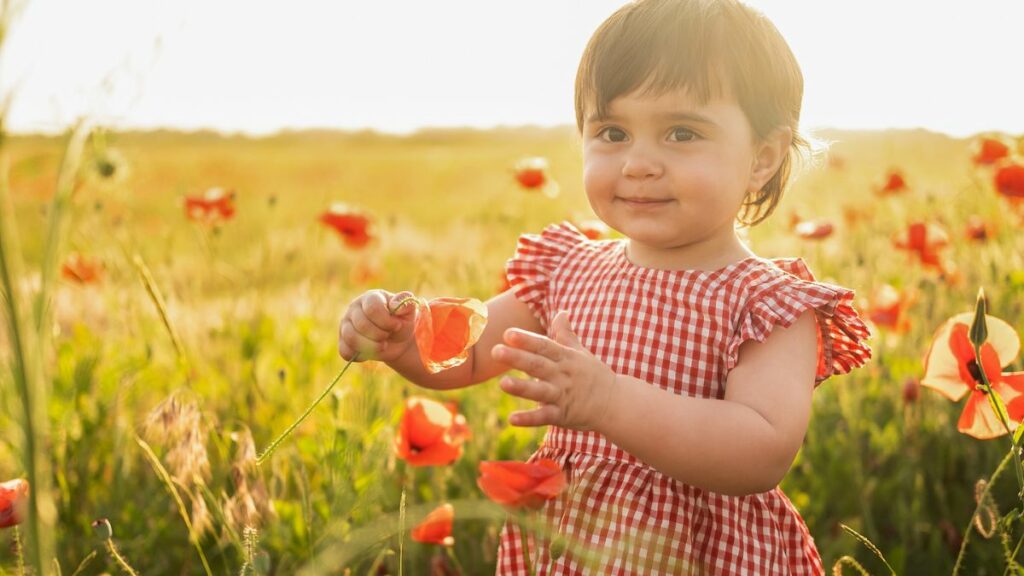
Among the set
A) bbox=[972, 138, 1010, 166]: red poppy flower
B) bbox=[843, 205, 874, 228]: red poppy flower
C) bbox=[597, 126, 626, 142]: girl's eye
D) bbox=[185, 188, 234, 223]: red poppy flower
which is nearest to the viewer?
bbox=[597, 126, 626, 142]: girl's eye

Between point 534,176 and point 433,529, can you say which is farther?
point 534,176

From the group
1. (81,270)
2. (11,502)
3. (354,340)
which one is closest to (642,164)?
(354,340)

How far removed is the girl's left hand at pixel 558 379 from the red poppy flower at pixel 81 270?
8.15ft

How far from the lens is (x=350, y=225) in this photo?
11.4 ft

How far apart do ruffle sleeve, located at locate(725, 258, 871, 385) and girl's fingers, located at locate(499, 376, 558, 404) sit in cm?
52

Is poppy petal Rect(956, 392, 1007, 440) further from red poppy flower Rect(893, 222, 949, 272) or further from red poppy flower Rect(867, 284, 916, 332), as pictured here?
red poppy flower Rect(893, 222, 949, 272)

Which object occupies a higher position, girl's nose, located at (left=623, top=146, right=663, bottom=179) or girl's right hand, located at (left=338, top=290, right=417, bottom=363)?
girl's nose, located at (left=623, top=146, right=663, bottom=179)

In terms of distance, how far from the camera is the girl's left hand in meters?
1.21

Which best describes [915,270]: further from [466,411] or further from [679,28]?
[679,28]

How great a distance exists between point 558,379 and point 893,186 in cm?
356

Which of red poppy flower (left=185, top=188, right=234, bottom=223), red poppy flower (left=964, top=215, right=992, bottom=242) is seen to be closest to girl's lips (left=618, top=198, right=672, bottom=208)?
red poppy flower (left=185, top=188, right=234, bottom=223)

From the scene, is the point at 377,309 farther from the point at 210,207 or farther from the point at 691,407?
the point at 210,207

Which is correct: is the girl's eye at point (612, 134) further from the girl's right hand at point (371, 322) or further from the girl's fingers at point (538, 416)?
the girl's fingers at point (538, 416)

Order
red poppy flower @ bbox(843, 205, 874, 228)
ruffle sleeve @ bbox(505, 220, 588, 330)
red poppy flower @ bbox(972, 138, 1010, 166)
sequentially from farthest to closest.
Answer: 1. red poppy flower @ bbox(843, 205, 874, 228)
2. red poppy flower @ bbox(972, 138, 1010, 166)
3. ruffle sleeve @ bbox(505, 220, 588, 330)
